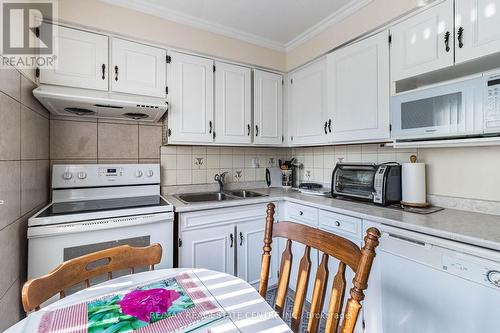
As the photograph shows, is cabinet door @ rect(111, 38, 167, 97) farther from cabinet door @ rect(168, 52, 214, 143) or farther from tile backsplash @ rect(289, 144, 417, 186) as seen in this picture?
tile backsplash @ rect(289, 144, 417, 186)

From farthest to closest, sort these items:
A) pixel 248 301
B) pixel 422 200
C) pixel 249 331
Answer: pixel 422 200 < pixel 248 301 < pixel 249 331

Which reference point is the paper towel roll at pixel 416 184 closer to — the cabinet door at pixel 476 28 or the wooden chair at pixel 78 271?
the cabinet door at pixel 476 28

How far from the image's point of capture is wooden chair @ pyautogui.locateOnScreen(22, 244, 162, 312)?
2.29 ft

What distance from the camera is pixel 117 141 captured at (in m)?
2.02

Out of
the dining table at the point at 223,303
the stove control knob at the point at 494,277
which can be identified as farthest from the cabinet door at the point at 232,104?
the stove control knob at the point at 494,277

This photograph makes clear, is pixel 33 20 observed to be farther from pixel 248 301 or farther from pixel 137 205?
pixel 248 301

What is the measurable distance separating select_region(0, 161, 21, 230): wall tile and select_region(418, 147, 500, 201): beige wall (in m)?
2.46

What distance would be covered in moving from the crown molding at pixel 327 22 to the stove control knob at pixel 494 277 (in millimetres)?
1824

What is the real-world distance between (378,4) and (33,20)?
7.54 ft

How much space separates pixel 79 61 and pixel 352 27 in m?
2.05

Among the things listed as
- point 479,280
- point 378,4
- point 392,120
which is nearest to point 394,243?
point 479,280

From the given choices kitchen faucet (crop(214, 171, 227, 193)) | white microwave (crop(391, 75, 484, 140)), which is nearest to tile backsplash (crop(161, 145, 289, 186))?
kitchen faucet (crop(214, 171, 227, 193))

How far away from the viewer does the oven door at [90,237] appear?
130 cm

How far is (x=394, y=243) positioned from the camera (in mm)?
1321
